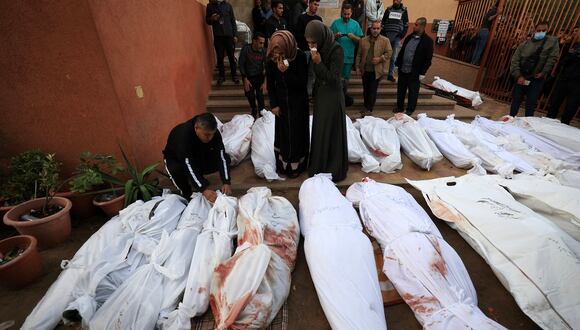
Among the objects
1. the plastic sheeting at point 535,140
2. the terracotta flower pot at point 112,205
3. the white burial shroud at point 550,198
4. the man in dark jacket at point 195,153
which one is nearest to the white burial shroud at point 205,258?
the man in dark jacket at point 195,153

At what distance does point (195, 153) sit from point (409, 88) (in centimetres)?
398

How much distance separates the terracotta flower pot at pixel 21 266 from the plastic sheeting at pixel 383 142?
11.1ft

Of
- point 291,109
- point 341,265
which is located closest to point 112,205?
point 291,109

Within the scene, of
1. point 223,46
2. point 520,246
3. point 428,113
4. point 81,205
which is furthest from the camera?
point 428,113

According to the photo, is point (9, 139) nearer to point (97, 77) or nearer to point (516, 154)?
point (97, 77)

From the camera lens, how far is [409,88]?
4.67m

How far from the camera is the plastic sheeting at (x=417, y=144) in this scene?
3211 millimetres

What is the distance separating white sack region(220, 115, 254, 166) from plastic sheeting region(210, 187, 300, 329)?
1.30m

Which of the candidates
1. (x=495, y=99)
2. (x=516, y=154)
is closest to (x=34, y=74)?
(x=516, y=154)

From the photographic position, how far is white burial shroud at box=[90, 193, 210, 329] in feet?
4.71

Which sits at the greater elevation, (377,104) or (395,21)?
(395,21)

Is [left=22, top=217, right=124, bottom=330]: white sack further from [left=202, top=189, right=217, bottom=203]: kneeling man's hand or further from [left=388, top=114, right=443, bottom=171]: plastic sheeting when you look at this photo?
[left=388, top=114, right=443, bottom=171]: plastic sheeting

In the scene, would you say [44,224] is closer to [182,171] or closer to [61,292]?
[61,292]

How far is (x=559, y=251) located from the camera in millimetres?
1671
